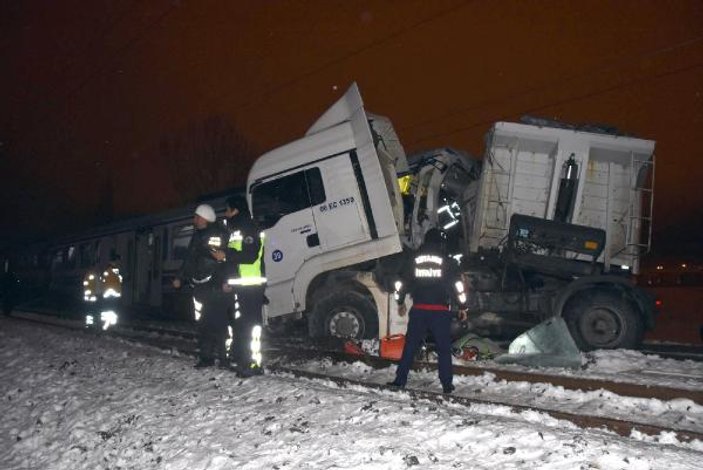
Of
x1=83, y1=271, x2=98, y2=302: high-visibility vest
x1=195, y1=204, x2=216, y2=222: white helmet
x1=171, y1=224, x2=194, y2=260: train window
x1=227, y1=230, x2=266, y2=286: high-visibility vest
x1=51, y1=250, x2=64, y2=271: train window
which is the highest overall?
x1=195, y1=204, x2=216, y2=222: white helmet

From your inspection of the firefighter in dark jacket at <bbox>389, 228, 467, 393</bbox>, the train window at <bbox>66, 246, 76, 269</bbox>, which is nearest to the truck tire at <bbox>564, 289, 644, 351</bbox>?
the firefighter in dark jacket at <bbox>389, 228, 467, 393</bbox>

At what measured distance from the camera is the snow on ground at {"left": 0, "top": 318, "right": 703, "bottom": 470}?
3443 millimetres

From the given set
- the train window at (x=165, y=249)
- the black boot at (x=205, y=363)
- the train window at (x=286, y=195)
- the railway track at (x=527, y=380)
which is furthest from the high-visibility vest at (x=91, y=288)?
the black boot at (x=205, y=363)

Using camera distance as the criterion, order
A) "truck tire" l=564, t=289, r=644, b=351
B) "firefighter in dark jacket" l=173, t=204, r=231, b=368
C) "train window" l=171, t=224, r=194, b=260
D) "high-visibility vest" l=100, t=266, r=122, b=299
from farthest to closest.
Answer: "train window" l=171, t=224, r=194, b=260 < "high-visibility vest" l=100, t=266, r=122, b=299 < "truck tire" l=564, t=289, r=644, b=351 < "firefighter in dark jacket" l=173, t=204, r=231, b=368

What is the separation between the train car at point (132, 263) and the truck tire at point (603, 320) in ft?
28.2

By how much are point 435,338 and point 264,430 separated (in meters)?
1.98

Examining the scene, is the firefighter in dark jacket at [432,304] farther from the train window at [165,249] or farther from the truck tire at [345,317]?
the train window at [165,249]

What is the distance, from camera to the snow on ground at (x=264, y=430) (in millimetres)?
3443

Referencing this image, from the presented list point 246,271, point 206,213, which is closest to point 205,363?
point 246,271

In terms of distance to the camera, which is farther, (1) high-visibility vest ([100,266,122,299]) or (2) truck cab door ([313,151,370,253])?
(1) high-visibility vest ([100,266,122,299])

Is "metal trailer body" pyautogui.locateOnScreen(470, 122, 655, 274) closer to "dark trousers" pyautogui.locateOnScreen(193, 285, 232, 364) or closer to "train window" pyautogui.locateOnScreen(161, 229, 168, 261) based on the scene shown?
"dark trousers" pyautogui.locateOnScreen(193, 285, 232, 364)

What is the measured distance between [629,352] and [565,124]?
3.36 metres

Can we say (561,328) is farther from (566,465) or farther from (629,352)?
(566,465)

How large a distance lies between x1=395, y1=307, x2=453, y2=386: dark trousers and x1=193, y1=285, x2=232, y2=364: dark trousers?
2.09 meters
